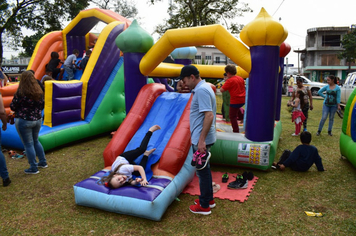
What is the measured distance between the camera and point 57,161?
205 inches

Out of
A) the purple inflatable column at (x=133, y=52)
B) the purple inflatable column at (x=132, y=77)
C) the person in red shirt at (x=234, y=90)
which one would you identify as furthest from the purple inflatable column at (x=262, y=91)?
the purple inflatable column at (x=132, y=77)

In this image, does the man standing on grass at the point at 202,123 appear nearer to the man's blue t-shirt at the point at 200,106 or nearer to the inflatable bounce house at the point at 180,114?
the man's blue t-shirt at the point at 200,106

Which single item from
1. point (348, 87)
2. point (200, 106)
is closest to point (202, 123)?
point (200, 106)

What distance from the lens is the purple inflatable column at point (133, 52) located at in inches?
198

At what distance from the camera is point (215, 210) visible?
10.9 feet

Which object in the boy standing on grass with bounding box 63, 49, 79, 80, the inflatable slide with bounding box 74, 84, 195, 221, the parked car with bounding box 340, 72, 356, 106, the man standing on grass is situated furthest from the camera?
the parked car with bounding box 340, 72, 356, 106

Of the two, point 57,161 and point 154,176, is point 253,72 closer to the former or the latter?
point 154,176

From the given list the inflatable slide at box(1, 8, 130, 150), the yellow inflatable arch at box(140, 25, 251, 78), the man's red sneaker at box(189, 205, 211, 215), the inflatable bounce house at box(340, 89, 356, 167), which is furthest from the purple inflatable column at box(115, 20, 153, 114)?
the inflatable bounce house at box(340, 89, 356, 167)

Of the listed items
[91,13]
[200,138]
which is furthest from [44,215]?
[91,13]

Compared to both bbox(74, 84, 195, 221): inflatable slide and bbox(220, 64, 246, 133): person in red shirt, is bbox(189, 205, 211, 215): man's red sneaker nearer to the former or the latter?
bbox(74, 84, 195, 221): inflatable slide

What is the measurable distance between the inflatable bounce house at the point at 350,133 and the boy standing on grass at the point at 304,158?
53cm

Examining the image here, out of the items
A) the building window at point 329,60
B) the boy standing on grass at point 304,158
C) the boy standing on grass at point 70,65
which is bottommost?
the boy standing on grass at point 304,158

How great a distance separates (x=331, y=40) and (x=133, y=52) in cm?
3770

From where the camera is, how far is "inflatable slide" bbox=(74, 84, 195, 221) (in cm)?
311
